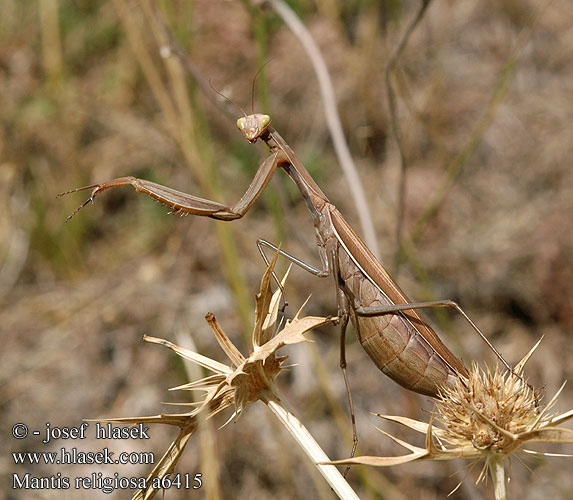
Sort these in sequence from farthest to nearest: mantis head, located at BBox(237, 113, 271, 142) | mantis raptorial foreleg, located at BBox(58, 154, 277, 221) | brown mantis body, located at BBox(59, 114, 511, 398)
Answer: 1. mantis head, located at BBox(237, 113, 271, 142)
2. brown mantis body, located at BBox(59, 114, 511, 398)
3. mantis raptorial foreleg, located at BBox(58, 154, 277, 221)

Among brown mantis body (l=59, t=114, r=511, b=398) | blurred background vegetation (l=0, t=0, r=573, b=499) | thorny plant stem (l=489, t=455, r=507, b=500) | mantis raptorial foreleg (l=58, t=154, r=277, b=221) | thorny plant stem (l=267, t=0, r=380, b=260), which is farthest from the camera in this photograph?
blurred background vegetation (l=0, t=0, r=573, b=499)

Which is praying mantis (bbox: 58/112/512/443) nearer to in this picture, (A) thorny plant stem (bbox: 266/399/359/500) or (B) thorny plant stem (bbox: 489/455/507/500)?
(B) thorny plant stem (bbox: 489/455/507/500)

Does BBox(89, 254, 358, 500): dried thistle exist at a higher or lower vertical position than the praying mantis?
lower

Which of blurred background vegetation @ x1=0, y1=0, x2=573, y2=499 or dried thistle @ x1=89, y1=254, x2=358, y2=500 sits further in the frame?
blurred background vegetation @ x1=0, y1=0, x2=573, y2=499

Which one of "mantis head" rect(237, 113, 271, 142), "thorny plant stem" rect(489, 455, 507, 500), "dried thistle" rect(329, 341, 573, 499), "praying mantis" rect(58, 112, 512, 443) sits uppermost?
"mantis head" rect(237, 113, 271, 142)

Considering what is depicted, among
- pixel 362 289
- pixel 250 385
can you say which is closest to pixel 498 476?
pixel 250 385

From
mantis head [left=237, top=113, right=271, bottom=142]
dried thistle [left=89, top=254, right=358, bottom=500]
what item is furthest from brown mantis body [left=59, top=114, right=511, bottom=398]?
dried thistle [left=89, top=254, right=358, bottom=500]
